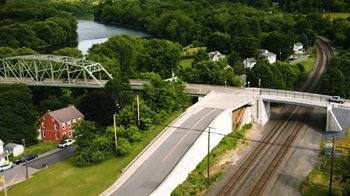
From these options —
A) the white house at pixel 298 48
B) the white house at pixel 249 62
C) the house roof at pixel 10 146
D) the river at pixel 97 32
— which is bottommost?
the house roof at pixel 10 146

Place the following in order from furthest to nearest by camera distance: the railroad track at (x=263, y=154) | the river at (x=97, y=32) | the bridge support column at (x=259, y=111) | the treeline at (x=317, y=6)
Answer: the treeline at (x=317, y=6) < the river at (x=97, y=32) < the bridge support column at (x=259, y=111) < the railroad track at (x=263, y=154)

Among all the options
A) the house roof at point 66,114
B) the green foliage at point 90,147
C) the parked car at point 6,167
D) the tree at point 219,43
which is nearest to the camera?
the green foliage at point 90,147

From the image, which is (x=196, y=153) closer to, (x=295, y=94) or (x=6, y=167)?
A: (x=295, y=94)

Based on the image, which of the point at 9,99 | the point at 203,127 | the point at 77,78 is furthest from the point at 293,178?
the point at 77,78

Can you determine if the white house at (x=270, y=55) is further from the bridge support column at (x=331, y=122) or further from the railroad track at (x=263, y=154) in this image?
the bridge support column at (x=331, y=122)

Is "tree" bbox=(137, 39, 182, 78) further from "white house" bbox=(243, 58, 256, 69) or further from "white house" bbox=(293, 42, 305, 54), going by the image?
"white house" bbox=(293, 42, 305, 54)

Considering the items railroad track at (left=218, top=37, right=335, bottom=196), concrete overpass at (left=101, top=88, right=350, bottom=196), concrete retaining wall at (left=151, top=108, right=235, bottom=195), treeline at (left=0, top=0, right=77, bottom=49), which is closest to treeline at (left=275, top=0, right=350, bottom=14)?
treeline at (left=0, top=0, right=77, bottom=49)

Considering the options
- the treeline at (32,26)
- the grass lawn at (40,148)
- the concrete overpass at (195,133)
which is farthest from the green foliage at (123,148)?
the treeline at (32,26)
